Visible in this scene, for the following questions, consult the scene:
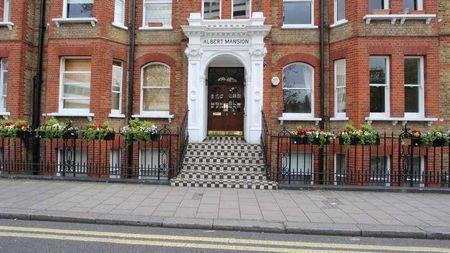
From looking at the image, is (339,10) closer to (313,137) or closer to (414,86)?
(414,86)

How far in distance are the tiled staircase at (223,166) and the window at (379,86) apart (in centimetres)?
435

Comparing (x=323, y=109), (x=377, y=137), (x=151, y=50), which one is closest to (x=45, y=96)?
(x=151, y=50)

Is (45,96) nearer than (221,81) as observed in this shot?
Yes

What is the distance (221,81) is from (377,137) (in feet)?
21.5

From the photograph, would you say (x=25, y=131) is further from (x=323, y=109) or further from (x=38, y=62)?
(x=323, y=109)

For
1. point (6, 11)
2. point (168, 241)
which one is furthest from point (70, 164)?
point (6, 11)

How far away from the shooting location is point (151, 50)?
13227 millimetres

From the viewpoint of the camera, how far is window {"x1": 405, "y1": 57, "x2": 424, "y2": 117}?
459 inches

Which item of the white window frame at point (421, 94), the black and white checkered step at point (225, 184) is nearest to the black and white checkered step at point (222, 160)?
the black and white checkered step at point (225, 184)

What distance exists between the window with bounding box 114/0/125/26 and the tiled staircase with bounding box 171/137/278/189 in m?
5.81

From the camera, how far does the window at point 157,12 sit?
1352cm

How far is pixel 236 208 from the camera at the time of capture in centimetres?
714

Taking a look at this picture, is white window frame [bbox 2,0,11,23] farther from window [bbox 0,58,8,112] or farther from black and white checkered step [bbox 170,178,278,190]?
black and white checkered step [bbox 170,178,278,190]

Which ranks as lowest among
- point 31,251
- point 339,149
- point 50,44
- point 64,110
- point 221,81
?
point 31,251
